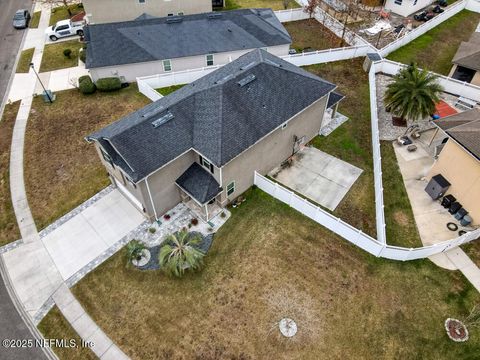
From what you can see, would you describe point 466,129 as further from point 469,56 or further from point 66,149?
point 66,149

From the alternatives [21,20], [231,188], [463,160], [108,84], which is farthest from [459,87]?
[21,20]

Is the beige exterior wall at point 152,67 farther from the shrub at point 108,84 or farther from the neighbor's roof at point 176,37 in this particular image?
the shrub at point 108,84

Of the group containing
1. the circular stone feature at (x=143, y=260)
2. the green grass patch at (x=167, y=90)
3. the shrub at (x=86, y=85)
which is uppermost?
the shrub at (x=86, y=85)

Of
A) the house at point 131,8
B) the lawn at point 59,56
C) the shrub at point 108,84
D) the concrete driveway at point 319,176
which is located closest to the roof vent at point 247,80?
the concrete driveway at point 319,176

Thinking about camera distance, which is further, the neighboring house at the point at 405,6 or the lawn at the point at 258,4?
the lawn at the point at 258,4

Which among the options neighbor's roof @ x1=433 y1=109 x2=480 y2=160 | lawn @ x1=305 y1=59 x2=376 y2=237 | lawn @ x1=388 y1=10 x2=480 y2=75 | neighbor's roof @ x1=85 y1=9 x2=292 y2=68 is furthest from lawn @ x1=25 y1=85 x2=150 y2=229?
lawn @ x1=388 y1=10 x2=480 y2=75

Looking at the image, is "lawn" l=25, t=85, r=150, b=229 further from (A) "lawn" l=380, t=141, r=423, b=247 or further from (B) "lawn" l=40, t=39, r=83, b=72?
(A) "lawn" l=380, t=141, r=423, b=247
